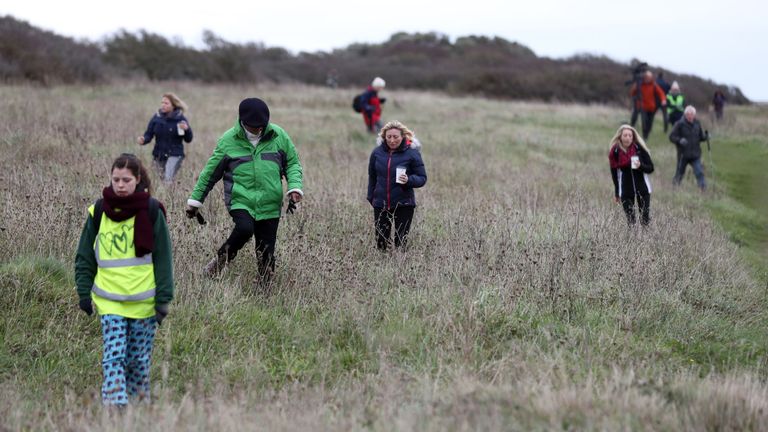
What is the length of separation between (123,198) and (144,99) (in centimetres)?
1952

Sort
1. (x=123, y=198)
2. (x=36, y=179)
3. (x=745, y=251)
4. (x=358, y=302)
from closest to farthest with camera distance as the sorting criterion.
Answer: (x=123, y=198) → (x=358, y=302) → (x=36, y=179) → (x=745, y=251)

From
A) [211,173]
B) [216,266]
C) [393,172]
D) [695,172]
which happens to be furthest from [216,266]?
[695,172]

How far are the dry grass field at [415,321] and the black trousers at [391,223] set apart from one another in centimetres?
25

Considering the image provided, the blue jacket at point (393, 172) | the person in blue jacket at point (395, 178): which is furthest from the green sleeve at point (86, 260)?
the blue jacket at point (393, 172)

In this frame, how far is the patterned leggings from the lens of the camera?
14.6 ft

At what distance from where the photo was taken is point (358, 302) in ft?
20.0

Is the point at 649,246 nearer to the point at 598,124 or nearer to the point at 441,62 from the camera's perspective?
the point at 598,124

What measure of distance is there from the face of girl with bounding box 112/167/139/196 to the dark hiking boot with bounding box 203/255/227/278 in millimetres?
2251

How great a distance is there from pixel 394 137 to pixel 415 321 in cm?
242

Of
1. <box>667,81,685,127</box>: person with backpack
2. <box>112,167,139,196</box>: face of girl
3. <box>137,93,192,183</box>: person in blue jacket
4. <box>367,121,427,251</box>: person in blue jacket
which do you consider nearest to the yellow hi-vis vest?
<box>112,167,139,196</box>: face of girl

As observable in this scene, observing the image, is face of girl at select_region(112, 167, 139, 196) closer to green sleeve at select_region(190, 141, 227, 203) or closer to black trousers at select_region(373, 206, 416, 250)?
green sleeve at select_region(190, 141, 227, 203)

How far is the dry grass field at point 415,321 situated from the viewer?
4066 mm

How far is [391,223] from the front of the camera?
7.84 metres

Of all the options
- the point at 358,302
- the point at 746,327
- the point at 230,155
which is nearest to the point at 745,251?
the point at 746,327
